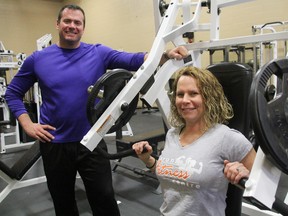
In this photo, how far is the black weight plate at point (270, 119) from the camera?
824 millimetres

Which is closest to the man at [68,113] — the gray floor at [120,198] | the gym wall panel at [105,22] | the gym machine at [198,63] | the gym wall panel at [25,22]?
the gym machine at [198,63]

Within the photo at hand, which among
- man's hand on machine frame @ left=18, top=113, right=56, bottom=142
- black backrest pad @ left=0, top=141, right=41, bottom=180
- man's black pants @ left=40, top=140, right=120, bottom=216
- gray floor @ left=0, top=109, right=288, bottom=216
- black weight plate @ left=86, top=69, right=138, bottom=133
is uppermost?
black weight plate @ left=86, top=69, right=138, bottom=133

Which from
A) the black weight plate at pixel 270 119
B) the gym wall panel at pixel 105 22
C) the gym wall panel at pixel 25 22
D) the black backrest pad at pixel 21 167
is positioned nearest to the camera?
the black weight plate at pixel 270 119

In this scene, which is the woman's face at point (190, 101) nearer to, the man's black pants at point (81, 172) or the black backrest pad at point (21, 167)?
the man's black pants at point (81, 172)

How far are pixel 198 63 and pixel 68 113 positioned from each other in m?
0.96

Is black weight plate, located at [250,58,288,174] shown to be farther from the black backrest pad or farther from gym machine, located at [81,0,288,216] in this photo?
the black backrest pad

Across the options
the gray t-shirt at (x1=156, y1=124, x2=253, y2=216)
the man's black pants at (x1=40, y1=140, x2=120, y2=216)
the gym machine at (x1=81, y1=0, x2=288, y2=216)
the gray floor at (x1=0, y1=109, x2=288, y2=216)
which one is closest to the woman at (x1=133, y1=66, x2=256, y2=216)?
the gray t-shirt at (x1=156, y1=124, x2=253, y2=216)

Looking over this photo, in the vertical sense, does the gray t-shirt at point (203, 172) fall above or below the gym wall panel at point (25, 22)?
below

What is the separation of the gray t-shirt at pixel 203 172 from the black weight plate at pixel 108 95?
22.8 inches

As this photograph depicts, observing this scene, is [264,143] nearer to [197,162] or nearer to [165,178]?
[197,162]

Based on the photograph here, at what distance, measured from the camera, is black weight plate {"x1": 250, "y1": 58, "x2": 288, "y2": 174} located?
2.70 feet

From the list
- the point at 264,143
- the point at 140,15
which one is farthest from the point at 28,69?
the point at 140,15

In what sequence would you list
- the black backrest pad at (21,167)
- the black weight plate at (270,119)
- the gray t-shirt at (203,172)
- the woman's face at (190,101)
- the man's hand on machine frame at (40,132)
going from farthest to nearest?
the black backrest pad at (21,167) → the man's hand on machine frame at (40,132) → the woman's face at (190,101) → the gray t-shirt at (203,172) → the black weight plate at (270,119)

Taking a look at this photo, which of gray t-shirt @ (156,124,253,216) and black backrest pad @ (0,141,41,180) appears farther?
black backrest pad @ (0,141,41,180)
